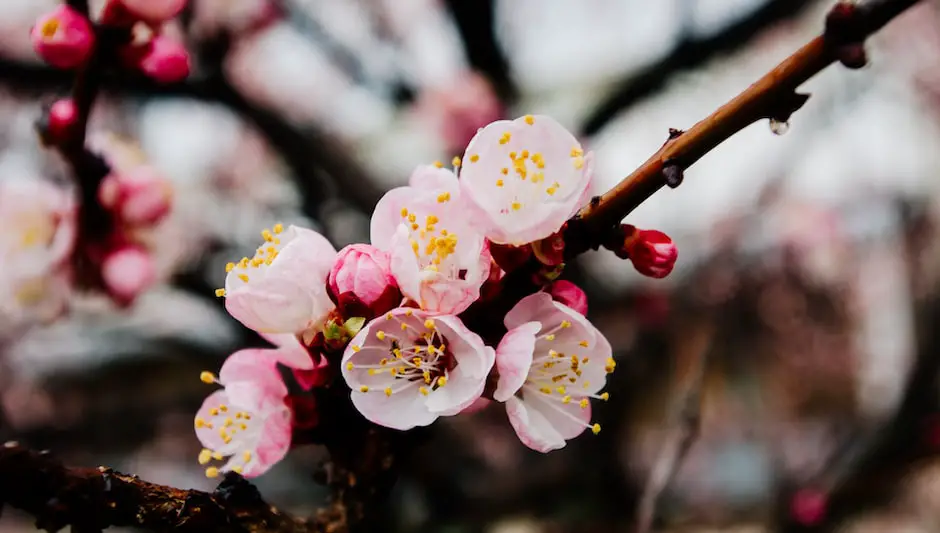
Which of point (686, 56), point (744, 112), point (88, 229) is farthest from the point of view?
point (686, 56)

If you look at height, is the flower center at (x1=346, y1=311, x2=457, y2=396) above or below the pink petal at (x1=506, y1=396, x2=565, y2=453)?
above

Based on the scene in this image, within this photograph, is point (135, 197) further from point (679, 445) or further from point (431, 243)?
point (679, 445)

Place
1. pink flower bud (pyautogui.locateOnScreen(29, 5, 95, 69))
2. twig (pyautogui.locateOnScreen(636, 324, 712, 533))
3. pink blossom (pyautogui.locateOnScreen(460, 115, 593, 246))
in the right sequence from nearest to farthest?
pink blossom (pyautogui.locateOnScreen(460, 115, 593, 246)) < pink flower bud (pyautogui.locateOnScreen(29, 5, 95, 69)) < twig (pyautogui.locateOnScreen(636, 324, 712, 533))

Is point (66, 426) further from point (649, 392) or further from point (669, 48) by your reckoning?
point (669, 48)

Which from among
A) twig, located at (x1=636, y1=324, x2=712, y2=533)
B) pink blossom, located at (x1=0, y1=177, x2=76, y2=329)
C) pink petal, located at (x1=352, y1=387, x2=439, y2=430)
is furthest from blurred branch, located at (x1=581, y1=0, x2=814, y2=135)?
pink petal, located at (x1=352, y1=387, x2=439, y2=430)

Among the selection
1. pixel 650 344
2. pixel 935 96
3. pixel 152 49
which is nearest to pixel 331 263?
pixel 152 49

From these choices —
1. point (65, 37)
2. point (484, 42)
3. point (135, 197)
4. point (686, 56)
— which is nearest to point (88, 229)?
point (135, 197)

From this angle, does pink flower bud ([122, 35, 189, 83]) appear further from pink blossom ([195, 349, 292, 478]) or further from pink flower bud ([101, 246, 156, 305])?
pink flower bud ([101, 246, 156, 305])
